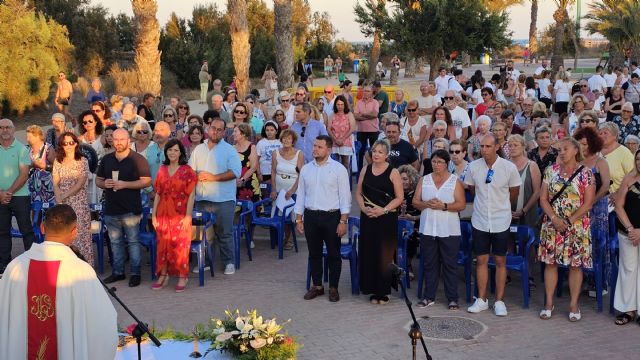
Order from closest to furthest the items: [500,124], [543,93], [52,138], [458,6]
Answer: [500,124]
[52,138]
[543,93]
[458,6]

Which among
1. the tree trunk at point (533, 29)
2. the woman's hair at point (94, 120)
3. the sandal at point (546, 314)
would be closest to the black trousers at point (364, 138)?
the woman's hair at point (94, 120)

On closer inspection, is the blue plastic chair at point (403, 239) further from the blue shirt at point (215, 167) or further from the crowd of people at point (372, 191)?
the blue shirt at point (215, 167)

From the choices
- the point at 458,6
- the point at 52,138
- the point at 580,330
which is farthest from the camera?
the point at 458,6

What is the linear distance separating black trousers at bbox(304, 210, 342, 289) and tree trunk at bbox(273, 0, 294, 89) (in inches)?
529

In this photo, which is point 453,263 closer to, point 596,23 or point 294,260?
point 294,260

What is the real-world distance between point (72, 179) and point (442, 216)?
165 inches

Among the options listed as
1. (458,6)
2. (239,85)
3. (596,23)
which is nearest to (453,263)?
(239,85)

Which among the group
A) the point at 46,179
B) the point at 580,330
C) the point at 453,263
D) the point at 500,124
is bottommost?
the point at 580,330

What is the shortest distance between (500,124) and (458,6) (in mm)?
18234

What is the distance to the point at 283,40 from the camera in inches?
827

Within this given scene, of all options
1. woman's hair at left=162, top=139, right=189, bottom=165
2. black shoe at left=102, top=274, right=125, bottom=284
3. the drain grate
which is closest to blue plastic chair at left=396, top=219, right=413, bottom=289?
the drain grate

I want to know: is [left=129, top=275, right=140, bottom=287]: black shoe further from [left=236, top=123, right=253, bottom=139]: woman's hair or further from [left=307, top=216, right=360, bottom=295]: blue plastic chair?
[left=236, top=123, right=253, bottom=139]: woman's hair

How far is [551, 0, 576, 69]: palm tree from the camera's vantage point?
36.7m

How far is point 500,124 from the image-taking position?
9492mm
